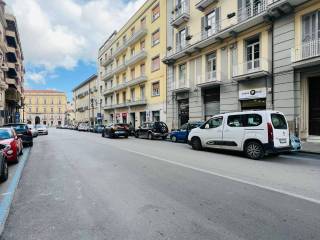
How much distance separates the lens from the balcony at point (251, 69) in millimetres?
14531

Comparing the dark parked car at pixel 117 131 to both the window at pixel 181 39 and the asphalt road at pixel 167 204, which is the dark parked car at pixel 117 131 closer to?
the window at pixel 181 39

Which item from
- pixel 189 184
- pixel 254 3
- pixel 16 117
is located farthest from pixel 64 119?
pixel 189 184

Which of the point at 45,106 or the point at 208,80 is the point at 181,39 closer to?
the point at 208,80

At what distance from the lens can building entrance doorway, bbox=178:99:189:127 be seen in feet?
72.1

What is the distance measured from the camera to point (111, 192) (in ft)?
15.6

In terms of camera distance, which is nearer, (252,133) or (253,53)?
(252,133)

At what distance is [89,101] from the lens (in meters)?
56.0

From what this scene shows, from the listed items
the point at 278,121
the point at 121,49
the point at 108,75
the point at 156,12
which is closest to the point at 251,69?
the point at 278,121

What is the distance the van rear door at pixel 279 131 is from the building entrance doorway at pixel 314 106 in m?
5.43

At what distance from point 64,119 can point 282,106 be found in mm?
101998

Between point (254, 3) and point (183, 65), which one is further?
point (183, 65)

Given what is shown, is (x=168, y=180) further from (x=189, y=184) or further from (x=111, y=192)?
(x=111, y=192)

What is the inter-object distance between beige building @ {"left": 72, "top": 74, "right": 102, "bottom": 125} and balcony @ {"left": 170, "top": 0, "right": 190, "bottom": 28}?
2757cm

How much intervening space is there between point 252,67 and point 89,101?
4691 centimetres
